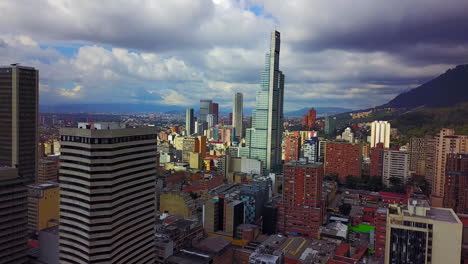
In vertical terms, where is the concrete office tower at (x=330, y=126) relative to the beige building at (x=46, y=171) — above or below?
above

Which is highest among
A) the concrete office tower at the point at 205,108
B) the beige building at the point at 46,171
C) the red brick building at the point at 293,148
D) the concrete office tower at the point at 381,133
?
the concrete office tower at the point at 205,108

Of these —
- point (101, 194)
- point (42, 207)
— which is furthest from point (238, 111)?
point (101, 194)

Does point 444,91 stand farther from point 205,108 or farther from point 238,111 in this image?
point 205,108

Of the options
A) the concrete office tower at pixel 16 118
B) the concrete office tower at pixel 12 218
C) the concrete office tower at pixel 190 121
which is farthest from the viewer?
the concrete office tower at pixel 190 121

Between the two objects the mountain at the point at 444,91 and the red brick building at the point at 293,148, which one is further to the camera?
the red brick building at the point at 293,148

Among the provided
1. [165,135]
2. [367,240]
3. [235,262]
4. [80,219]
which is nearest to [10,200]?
[80,219]

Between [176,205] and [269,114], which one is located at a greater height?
[269,114]

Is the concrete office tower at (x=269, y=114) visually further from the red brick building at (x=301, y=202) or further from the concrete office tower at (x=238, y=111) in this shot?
the concrete office tower at (x=238, y=111)

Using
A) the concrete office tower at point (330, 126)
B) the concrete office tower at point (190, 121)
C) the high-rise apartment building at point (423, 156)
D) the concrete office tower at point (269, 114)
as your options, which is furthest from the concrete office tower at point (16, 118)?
the concrete office tower at point (190, 121)
